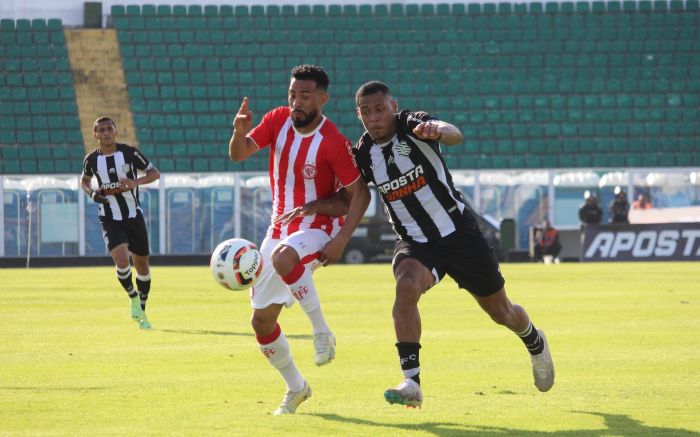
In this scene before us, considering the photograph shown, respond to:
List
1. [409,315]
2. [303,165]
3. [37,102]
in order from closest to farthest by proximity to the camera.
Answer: [409,315] → [303,165] → [37,102]

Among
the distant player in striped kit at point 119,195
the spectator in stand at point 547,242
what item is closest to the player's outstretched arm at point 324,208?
the distant player in striped kit at point 119,195

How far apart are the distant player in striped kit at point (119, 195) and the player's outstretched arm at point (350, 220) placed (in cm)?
711

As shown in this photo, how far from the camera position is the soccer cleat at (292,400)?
7145 mm

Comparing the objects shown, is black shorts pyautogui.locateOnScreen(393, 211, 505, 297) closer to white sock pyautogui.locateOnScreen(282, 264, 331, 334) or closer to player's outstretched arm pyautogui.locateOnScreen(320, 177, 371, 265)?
player's outstretched arm pyautogui.locateOnScreen(320, 177, 371, 265)

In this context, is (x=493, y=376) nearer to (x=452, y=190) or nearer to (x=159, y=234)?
(x=452, y=190)

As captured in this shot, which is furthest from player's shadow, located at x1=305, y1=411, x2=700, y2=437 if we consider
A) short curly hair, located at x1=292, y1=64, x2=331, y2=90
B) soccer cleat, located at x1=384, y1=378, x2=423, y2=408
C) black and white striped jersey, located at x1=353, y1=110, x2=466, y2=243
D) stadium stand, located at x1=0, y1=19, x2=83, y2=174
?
stadium stand, located at x1=0, y1=19, x2=83, y2=174

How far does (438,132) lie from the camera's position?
670 cm

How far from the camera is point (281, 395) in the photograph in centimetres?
800

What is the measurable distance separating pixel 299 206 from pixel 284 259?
49 cm

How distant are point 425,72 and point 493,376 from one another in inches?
1214

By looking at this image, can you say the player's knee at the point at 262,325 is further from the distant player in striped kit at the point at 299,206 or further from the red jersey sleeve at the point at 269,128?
the red jersey sleeve at the point at 269,128

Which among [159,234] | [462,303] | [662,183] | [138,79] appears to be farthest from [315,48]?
[462,303]

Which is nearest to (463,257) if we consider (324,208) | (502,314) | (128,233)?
(502,314)

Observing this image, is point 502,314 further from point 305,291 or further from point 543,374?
point 305,291
